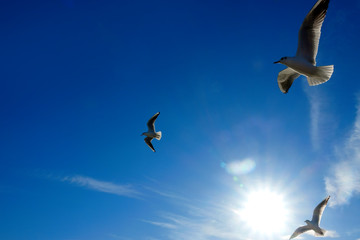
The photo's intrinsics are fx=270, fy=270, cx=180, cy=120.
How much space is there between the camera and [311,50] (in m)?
10.2

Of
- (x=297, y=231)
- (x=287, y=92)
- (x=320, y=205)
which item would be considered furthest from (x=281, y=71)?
(x=297, y=231)

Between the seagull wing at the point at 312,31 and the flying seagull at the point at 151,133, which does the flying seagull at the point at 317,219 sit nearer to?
the seagull wing at the point at 312,31

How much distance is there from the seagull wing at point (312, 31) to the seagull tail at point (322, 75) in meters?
0.49

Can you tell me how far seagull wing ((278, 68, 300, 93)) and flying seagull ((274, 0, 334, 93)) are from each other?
1.21m

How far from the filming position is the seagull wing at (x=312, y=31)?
30.4 feet

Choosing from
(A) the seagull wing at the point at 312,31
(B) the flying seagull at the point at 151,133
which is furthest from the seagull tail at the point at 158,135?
(A) the seagull wing at the point at 312,31

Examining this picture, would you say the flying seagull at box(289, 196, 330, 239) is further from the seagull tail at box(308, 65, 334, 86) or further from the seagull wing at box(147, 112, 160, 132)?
the seagull wing at box(147, 112, 160, 132)

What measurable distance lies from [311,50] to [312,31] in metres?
0.78

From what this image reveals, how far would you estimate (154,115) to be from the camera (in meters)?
20.2

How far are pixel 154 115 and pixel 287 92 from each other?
10.4m

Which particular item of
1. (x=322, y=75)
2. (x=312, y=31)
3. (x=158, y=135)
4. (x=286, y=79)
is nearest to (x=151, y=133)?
(x=158, y=135)

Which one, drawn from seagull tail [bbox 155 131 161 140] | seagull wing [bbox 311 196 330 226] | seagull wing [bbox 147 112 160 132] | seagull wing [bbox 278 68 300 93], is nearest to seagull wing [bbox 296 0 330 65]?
seagull wing [bbox 278 68 300 93]

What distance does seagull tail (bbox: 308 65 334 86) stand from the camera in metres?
10.1

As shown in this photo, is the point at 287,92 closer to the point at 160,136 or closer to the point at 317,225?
the point at 317,225
